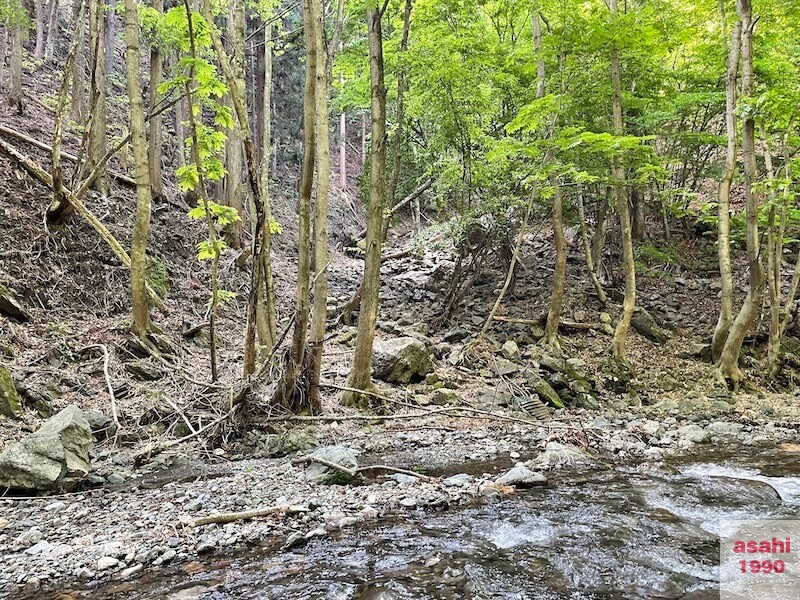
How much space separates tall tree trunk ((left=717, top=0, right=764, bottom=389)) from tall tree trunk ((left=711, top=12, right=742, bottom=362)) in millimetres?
182

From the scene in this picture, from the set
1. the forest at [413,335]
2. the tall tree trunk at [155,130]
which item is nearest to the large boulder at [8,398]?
the forest at [413,335]

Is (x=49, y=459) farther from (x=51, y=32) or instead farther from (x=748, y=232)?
(x=51, y=32)

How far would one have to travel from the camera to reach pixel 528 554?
397 centimetres

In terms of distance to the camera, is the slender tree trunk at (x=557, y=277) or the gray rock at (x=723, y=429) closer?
the gray rock at (x=723, y=429)

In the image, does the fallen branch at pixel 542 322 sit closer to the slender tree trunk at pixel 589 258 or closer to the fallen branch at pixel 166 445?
the slender tree trunk at pixel 589 258

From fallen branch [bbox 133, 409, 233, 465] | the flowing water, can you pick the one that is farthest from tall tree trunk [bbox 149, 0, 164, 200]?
the flowing water

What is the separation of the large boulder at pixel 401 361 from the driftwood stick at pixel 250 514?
5.12m

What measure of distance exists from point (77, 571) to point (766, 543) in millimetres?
5164

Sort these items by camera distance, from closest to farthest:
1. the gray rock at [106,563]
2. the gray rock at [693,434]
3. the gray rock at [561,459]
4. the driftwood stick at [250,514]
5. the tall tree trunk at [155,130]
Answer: the gray rock at [106,563]
the driftwood stick at [250,514]
the gray rock at [561,459]
the gray rock at [693,434]
the tall tree trunk at [155,130]

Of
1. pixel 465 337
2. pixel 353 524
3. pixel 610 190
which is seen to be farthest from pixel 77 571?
pixel 610 190

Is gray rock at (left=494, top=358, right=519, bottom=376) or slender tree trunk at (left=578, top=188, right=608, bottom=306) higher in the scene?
slender tree trunk at (left=578, top=188, right=608, bottom=306)

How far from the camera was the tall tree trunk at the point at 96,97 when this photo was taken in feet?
30.7

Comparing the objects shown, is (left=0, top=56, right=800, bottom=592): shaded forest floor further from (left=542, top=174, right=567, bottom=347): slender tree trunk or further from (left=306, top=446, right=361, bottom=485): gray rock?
(left=542, top=174, right=567, bottom=347): slender tree trunk

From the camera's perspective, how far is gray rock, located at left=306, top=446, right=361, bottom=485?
5438mm
